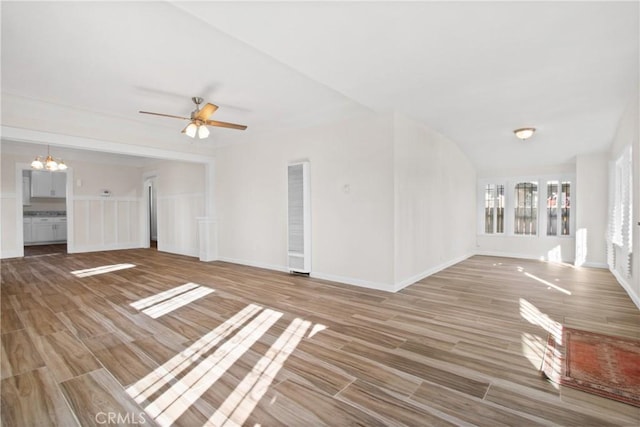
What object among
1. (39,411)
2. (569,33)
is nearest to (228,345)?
(39,411)

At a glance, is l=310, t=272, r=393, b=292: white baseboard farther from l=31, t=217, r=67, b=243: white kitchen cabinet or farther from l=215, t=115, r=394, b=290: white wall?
l=31, t=217, r=67, b=243: white kitchen cabinet

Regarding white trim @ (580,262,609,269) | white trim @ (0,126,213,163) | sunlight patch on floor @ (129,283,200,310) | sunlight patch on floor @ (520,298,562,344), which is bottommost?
sunlight patch on floor @ (129,283,200,310)

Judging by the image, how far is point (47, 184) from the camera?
960 cm

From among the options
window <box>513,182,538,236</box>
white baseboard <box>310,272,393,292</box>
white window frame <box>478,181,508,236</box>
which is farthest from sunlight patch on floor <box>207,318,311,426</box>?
window <box>513,182,538,236</box>

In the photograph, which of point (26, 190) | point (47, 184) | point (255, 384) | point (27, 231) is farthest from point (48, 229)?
point (255, 384)

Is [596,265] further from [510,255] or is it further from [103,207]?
[103,207]

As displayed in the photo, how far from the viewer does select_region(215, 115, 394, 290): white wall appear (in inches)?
173

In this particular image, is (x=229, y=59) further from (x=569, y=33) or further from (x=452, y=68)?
(x=569, y=33)

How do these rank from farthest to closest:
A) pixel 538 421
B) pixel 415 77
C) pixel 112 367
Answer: pixel 415 77 → pixel 112 367 → pixel 538 421

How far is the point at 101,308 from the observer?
3.59 metres

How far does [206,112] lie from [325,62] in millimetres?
1782

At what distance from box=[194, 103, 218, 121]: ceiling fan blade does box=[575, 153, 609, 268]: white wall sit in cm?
712

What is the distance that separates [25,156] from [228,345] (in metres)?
8.56

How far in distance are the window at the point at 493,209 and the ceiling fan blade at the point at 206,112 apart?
695 cm
